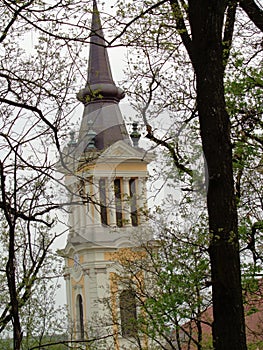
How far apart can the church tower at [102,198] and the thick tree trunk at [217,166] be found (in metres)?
0.76

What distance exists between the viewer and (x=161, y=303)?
12070 millimetres

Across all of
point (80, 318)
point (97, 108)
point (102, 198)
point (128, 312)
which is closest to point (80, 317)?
point (80, 318)

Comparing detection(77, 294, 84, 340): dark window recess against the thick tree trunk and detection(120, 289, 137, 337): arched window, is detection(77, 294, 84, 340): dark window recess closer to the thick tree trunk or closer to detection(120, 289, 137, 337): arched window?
detection(120, 289, 137, 337): arched window

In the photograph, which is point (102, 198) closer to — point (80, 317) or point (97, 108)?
point (97, 108)

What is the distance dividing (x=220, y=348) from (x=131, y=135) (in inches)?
164

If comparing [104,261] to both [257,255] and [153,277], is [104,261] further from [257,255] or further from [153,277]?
[257,255]

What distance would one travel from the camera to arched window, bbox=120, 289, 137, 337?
18719 millimetres

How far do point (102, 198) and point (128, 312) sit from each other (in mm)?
13053

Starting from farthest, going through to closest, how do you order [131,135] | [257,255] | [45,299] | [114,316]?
[114,316]
[45,299]
[257,255]
[131,135]

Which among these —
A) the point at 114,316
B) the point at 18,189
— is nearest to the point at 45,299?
the point at 114,316

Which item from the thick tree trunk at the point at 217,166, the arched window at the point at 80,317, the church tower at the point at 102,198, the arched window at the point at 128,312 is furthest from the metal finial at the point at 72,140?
the arched window at the point at 80,317

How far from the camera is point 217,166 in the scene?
5.23 m

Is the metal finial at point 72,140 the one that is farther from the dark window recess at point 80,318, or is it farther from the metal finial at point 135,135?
the dark window recess at point 80,318

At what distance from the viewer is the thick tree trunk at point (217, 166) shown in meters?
5.05
